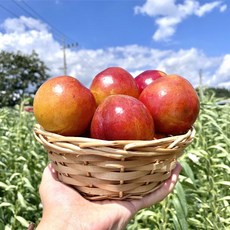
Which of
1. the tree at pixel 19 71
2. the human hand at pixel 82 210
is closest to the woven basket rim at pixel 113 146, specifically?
the human hand at pixel 82 210

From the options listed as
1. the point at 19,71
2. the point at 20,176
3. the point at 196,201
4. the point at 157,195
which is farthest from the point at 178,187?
the point at 19,71

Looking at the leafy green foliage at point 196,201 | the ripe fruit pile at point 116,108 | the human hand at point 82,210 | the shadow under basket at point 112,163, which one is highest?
the ripe fruit pile at point 116,108

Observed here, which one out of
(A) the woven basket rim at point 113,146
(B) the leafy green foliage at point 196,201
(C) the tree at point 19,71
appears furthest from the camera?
(C) the tree at point 19,71

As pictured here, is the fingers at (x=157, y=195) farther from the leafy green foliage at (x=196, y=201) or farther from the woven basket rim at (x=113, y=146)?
the leafy green foliage at (x=196, y=201)

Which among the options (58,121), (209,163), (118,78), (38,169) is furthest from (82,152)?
(38,169)

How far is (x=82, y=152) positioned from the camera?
80cm

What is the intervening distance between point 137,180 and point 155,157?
64 mm

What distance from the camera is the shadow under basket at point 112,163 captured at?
789mm

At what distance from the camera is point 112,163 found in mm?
803

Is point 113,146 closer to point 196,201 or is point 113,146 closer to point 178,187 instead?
point 178,187

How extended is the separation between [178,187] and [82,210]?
25.1 inches

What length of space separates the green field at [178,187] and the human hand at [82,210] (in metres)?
0.55

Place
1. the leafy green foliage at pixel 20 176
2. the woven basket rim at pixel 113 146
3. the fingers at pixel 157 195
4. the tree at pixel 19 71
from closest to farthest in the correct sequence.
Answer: the woven basket rim at pixel 113 146, the fingers at pixel 157 195, the leafy green foliage at pixel 20 176, the tree at pixel 19 71

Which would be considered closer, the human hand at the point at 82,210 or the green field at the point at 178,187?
the human hand at the point at 82,210
